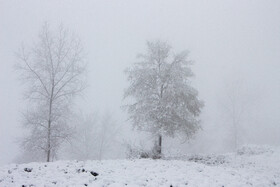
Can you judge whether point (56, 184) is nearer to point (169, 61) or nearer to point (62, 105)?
point (62, 105)

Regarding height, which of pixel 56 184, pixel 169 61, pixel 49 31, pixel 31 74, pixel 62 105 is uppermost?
pixel 49 31

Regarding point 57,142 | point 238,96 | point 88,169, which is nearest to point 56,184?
point 88,169

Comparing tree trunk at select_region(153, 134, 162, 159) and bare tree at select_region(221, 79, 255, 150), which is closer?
tree trunk at select_region(153, 134, 162, 159)

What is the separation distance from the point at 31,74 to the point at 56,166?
9.42 m

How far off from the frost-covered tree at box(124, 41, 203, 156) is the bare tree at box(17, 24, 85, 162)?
14.8ft

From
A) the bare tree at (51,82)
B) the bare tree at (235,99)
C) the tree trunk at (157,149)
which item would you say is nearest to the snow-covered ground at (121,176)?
the tree trunk at (157,149)

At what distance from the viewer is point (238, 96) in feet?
132

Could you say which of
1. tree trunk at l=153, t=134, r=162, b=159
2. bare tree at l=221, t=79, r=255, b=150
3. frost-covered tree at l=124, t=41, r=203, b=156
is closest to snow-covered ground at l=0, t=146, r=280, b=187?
tree trunk at l=153, t=134, r=162, b=159

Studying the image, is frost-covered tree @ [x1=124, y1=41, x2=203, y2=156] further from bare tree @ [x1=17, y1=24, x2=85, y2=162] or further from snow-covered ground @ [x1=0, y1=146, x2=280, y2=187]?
bare tree @ [x1=17, y1=24, x2=85, y2=162]

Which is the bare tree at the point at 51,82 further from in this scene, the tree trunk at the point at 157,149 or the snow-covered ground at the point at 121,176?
the tree trunk at the point at 157,149

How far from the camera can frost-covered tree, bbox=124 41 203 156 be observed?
18.2 m

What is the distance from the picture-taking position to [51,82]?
19.0m

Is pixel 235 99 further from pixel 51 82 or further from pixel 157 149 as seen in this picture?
pixel 51 82

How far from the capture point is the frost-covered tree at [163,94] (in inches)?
715
